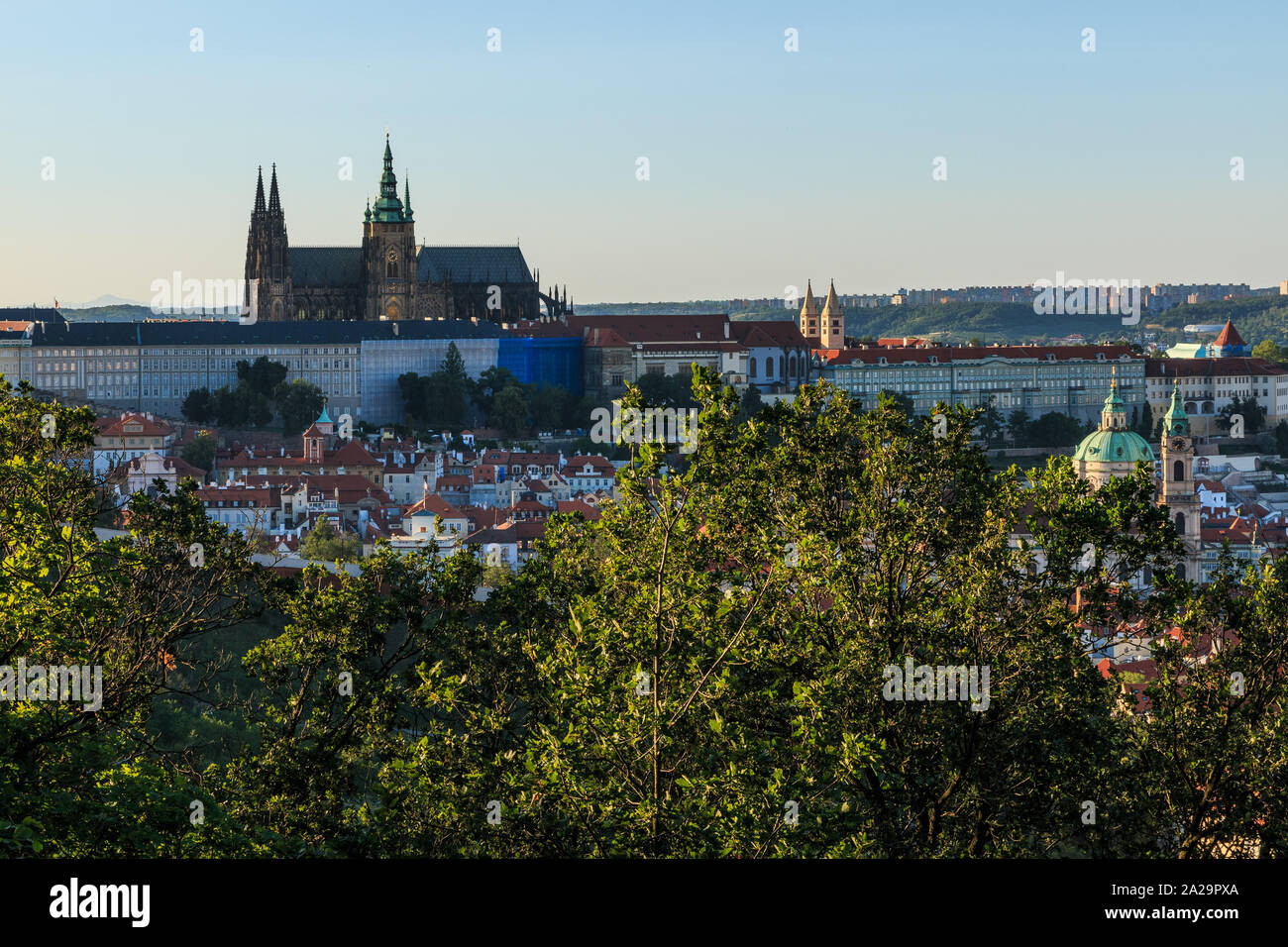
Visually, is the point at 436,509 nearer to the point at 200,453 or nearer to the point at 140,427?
the point at 200,453

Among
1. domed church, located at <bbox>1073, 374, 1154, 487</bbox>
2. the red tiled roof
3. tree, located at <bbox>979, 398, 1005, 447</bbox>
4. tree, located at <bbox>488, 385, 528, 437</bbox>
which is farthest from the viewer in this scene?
the red tiled roof

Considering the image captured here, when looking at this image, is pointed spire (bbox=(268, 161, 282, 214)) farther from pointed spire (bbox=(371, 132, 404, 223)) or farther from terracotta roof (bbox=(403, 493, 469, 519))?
terracotta roof (bbox=(403, 493, 469, 519))

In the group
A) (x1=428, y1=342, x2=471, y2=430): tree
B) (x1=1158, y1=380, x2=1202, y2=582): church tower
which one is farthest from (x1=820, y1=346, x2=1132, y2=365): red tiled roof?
(x1=1158, y1=380, x2=1202, y2=582): church tower

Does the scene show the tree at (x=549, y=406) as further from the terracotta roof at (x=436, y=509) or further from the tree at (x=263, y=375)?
the terracotta roof at (x=436, y=509)

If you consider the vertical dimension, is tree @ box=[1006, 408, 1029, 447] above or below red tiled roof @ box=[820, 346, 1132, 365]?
below

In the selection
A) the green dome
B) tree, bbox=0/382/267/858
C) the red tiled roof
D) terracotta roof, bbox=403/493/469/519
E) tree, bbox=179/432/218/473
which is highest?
the red tiled roof

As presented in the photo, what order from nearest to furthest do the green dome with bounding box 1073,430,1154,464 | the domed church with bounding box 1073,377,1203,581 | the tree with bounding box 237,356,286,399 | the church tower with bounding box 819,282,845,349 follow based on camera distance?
the domed church with bounding box 1073,377,1203,581
the green dome with bounding box 1073,430,1154,464
the tree with bounding box 237,356,286,399
the church tower with bounding box 819,282,845,349

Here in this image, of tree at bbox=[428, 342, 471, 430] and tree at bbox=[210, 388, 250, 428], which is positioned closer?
tree at bbox=[210, 388, 250, 428]
